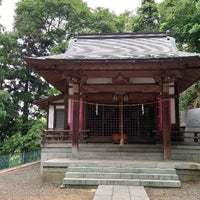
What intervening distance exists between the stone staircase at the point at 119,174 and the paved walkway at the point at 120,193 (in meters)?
0.36

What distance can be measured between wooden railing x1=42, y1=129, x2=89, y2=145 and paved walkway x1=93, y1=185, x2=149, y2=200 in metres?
4.43

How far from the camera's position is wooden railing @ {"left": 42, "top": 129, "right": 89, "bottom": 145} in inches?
438

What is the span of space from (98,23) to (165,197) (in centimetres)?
1945

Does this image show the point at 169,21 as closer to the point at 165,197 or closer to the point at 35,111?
the point at 35,111

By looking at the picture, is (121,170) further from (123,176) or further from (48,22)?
(48,22)

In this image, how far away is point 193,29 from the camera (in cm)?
1600

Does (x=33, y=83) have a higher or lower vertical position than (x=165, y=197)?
higher

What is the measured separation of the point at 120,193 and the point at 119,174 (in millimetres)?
1387

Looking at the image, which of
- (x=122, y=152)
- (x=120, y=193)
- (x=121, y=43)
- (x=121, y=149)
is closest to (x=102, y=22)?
(x=121, y=43)

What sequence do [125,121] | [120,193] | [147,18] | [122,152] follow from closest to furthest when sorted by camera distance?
[120,193]
[122,152]
[125,121]
[147,18]

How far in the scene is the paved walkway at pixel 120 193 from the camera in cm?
599

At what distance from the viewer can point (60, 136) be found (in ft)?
36.9

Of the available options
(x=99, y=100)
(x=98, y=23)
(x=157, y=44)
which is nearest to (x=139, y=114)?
(x=99, y=100)

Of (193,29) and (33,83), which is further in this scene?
(33,83)
